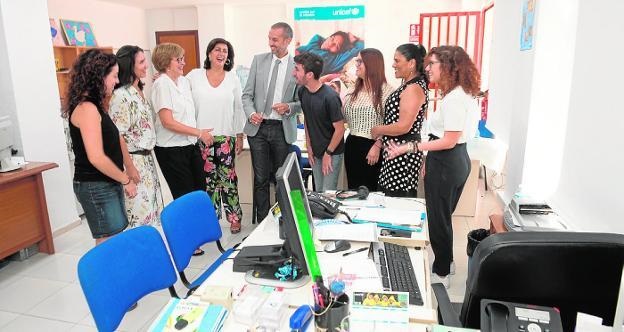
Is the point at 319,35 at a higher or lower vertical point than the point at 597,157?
higher

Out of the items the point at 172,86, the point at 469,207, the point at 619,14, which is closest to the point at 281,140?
the point at 172,86

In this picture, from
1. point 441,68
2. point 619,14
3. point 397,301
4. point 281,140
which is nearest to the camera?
point 397,301

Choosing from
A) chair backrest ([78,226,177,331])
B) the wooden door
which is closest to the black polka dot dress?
chair backrest ([78,226,177,331])

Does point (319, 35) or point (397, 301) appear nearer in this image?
point (397, 301)

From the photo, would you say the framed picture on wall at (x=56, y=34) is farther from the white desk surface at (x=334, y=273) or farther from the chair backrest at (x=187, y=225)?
the white desk surface at (x=334, y=273)

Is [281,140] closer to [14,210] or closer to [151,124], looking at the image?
[151,124]

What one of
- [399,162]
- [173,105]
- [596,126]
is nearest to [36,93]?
[173,105]

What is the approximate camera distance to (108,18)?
317 inches

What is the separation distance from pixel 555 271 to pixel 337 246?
2.83 feet

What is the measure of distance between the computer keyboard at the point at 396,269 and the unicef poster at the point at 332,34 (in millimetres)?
6595

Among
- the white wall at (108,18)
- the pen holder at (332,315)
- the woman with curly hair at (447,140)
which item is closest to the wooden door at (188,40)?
the white wall at (108,18)

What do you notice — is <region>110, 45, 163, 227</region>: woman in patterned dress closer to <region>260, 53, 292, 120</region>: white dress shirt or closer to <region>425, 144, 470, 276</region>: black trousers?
<region>260, 53, 292, 120</region>: white dress shirt

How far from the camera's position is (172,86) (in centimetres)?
320

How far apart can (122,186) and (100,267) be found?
1181mm
